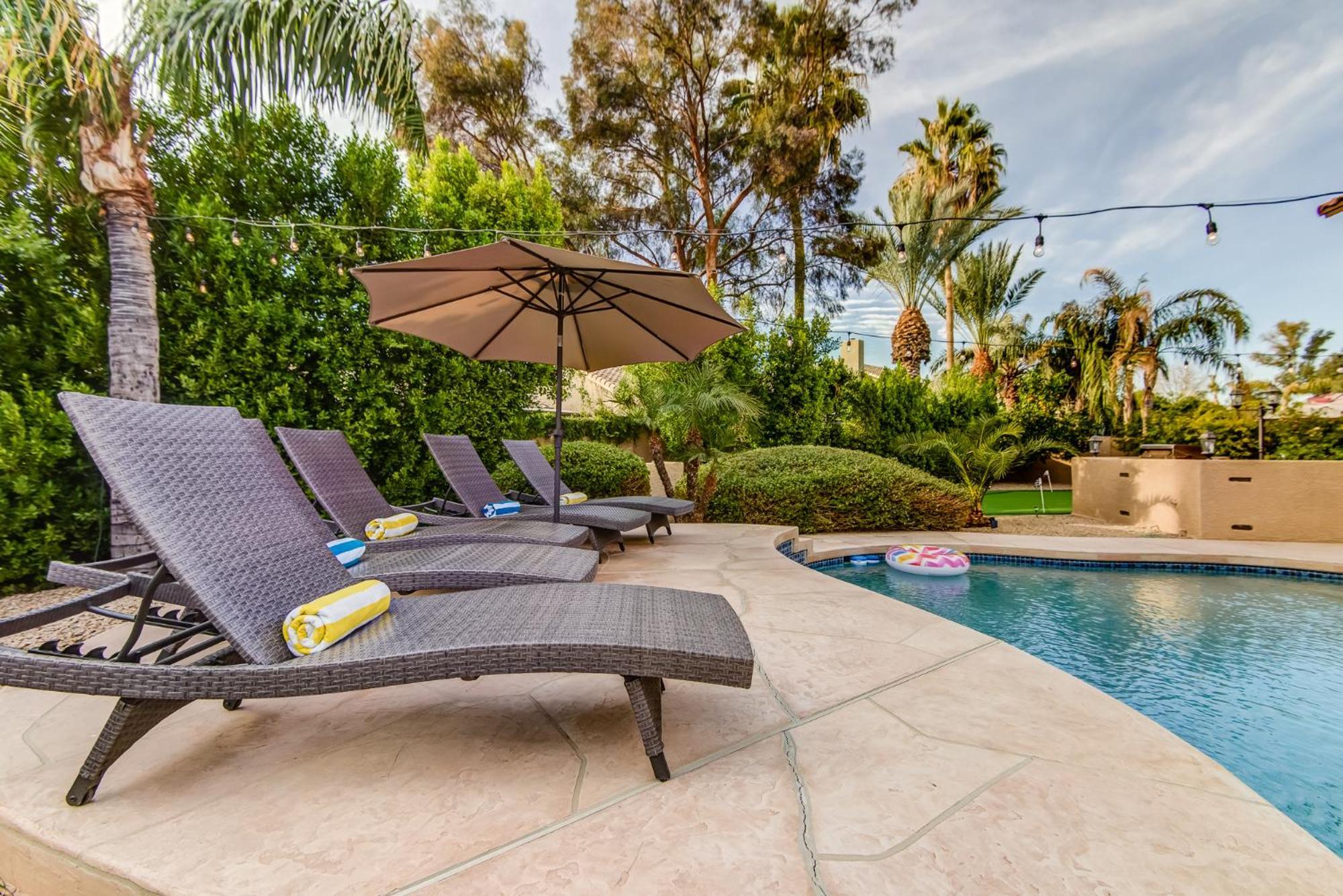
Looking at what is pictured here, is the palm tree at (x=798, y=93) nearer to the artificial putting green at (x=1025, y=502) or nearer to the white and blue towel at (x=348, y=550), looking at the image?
the artificial putting green at (x=1025, y=502)

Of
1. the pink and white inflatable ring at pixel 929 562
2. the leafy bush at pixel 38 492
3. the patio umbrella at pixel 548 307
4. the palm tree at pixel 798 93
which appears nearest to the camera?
the patio umbrella at pixel 548 307

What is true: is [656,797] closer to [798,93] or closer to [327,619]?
[327,619]

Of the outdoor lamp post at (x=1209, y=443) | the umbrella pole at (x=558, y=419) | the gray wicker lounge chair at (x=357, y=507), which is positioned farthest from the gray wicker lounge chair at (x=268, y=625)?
the outdoor lamp post at (x=1209, y=443)

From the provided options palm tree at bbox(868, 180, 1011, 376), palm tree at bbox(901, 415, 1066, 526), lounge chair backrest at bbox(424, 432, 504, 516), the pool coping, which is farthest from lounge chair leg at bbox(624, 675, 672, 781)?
palm tree at bbox(868, 180, 1011, 376)

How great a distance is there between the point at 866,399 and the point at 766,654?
9887mm


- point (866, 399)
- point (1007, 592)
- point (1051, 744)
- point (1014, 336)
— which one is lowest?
point (1007, 592)

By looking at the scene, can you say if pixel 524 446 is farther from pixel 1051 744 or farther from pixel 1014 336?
pixel 1014 336

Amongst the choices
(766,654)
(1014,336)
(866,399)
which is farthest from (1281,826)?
(1014,336)

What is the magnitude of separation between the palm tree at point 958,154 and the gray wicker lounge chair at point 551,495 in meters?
15.3

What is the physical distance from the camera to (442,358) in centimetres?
686

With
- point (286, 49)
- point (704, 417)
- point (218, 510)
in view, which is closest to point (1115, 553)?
point (704, 417)

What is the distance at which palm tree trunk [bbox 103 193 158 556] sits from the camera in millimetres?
4566

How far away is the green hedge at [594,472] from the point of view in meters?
7.37

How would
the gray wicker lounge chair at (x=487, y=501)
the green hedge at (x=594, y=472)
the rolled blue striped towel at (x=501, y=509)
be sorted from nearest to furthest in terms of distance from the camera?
the gray wicker lounge chair at (x=487, y=501) → the rolled blue striped towel at (x=501, y=509) → the green hedge at (x=594, y=472)
